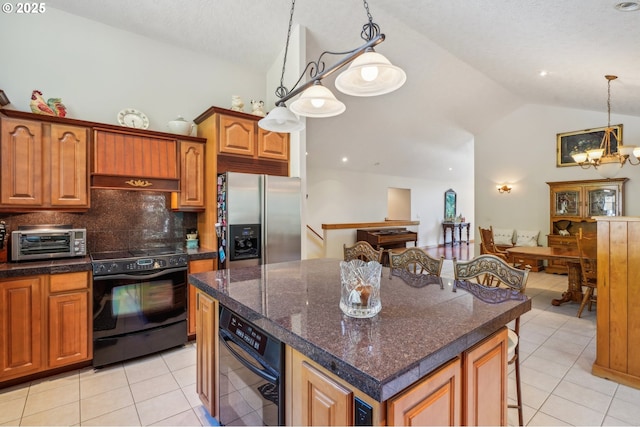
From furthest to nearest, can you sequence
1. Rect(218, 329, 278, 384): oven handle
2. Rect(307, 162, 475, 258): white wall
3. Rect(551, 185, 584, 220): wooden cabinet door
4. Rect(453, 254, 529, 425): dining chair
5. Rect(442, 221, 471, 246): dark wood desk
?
Rect(442, 221, 471, 246): dark wood desk
Rect(307, 162, 475, 258): white wall
Rect(551, 185, 584, 220): wooden cabinet door
Rect(453, 254, 529, 425): dining chair
Rect(218, 329, 278, 384): oven handle

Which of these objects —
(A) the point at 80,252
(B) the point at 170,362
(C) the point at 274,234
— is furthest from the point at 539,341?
(A) the point at 80,252

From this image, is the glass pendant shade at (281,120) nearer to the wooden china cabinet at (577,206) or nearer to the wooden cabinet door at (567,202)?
the wooden china cabinet at (577,206)

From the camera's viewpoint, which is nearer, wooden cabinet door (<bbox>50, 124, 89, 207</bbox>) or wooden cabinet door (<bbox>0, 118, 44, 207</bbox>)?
wooden cabinet door (<bbox>0, 118, 44, 207</bbox>)

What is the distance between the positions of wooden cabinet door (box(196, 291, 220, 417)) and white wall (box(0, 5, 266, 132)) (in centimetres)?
242

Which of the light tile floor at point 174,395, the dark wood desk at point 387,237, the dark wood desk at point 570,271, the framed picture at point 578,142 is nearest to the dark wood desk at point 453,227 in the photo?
the dark wood desk at point 387,237

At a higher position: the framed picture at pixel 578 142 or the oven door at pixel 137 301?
the framed picture at pixel 578 142

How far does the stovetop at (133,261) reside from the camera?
8.50ft

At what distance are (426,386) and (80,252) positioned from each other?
9.89ft

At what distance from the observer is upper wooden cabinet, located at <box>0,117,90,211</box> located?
2.45 metres

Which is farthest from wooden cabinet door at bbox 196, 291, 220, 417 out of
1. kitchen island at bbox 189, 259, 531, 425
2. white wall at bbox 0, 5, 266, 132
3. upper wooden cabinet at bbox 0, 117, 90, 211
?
white wall at bbox 0, 5, 266, 132

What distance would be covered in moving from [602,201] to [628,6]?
511cm

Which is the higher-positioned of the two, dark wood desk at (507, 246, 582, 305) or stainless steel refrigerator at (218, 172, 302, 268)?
stainless steel refrigerator at (218, 172, 302, 268)

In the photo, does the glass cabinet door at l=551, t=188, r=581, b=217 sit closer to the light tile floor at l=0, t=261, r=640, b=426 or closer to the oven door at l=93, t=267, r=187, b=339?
the light tile floor at l=0, t=261, r=640, b=426

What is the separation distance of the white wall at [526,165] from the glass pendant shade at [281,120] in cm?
700
